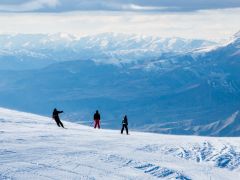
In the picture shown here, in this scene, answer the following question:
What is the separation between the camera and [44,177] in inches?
1045

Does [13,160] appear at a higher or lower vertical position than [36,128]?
lower

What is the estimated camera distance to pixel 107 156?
3269cm

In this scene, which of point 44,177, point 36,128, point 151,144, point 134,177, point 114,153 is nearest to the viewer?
point 44,177

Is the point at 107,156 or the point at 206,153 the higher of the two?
the point at 206,153

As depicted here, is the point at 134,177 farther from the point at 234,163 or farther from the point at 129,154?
the point at 234,163

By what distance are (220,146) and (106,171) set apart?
1340 cm

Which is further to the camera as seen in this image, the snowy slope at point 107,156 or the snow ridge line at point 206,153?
the snow ridge line at point 206,153

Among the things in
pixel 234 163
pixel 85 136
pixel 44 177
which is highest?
pixel 85 136

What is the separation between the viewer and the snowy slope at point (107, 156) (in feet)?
93.2

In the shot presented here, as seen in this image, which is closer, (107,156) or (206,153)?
(107,156)

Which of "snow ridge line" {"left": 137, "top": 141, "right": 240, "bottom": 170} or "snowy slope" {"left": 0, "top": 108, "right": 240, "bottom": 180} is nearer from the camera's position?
"snowy slope" {"left": 0, "top": 108, "right": 240, "bottom": 180}

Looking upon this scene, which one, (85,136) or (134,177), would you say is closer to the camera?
(134,177)

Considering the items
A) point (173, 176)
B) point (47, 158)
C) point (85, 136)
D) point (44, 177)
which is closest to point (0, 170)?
point (44, 177)

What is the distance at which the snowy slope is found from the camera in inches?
1119
